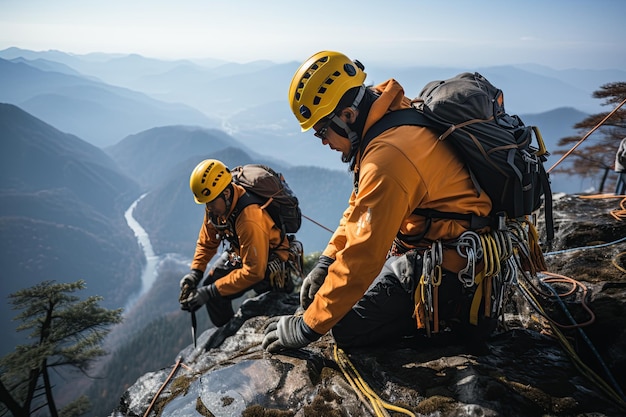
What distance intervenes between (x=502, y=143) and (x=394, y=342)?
2503 millimetres

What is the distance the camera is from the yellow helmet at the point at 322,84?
3672 millimetres

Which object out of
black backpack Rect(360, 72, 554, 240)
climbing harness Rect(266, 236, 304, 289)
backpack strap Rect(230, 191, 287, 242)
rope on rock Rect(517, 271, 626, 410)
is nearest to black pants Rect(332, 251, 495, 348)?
black backpack Rect(360, 72, 554, 240)

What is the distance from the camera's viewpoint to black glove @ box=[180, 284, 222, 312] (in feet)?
24.2

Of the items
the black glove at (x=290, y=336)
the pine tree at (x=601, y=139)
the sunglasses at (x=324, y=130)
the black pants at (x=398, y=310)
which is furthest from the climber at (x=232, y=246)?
the pine tree at (x=601, y=139)

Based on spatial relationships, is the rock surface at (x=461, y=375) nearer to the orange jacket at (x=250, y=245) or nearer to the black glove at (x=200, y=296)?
the orange jacket at (x=250, y=245)

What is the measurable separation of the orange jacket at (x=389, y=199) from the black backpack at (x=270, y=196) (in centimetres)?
416

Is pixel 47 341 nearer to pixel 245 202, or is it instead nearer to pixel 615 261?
pixel 245 202

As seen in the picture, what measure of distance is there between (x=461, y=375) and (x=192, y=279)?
6148 mm

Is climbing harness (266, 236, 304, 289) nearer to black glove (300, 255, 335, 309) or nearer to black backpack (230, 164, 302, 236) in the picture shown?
black backpack (230, 164, 302, 236)

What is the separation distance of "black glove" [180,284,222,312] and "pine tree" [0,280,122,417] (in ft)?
19.3

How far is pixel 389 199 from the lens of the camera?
296cm

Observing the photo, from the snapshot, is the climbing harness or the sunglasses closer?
the sunglasses

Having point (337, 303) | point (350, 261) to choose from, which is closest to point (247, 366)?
point (337, 303)

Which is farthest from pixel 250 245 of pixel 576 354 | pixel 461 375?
pixel 576 354
